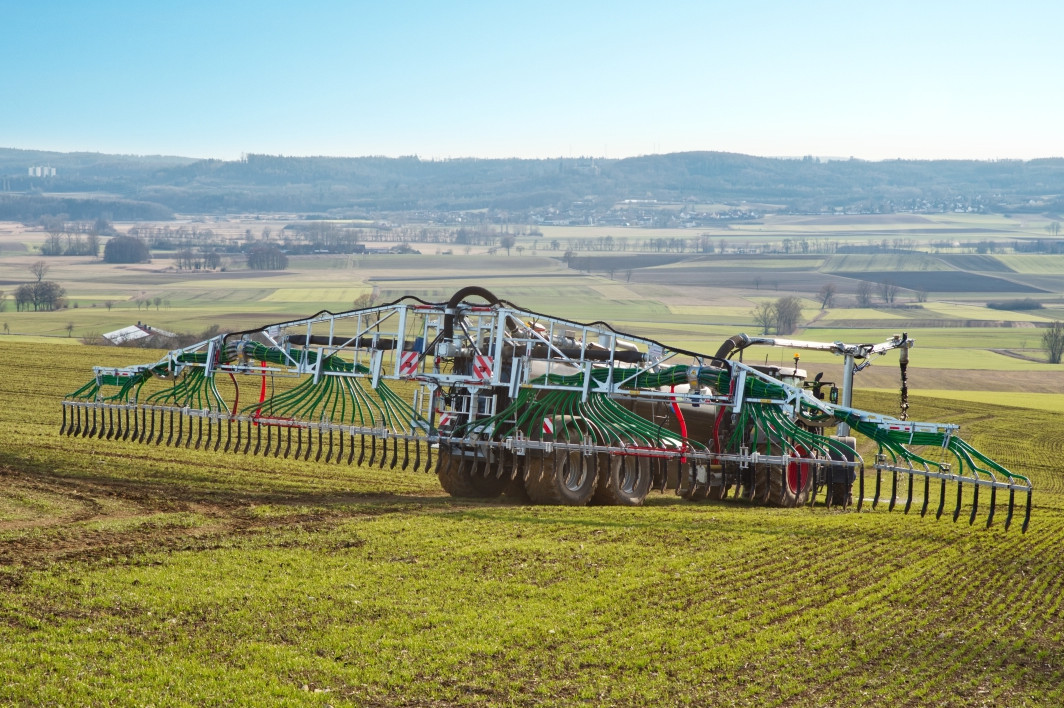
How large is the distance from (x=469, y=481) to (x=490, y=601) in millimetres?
8253

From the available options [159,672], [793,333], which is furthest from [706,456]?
[793,333]

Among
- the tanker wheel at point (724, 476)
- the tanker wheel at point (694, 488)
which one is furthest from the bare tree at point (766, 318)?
the tanker wheel at point (724, 476)

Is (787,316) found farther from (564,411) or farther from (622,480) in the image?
(564,411)

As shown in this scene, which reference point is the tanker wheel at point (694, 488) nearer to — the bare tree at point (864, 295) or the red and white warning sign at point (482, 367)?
the red and white warning sign at point (482, 367)

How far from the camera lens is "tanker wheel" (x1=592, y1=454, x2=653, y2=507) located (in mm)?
19406

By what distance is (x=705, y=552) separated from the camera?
590 inches

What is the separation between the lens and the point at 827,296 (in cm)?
12231

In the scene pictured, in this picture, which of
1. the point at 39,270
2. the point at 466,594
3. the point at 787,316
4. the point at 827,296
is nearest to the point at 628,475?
the point at 466,594

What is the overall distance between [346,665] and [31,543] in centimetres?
557

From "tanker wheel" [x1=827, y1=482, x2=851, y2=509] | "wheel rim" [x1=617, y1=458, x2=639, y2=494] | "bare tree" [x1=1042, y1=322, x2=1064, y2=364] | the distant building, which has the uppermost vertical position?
"wheel rim" [x1=617, y1=458, x2=639, y2=494]

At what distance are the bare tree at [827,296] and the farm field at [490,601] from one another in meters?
104

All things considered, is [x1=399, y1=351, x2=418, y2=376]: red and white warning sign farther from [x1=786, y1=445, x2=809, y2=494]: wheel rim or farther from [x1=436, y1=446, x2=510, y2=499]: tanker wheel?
[x1=786, y1=445, x2=809, y2=494]: wheel rim

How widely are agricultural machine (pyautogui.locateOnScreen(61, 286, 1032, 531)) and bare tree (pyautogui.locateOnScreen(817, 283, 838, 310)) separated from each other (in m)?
99.7

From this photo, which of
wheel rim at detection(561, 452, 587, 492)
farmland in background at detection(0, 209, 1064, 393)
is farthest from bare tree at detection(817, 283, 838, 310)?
wheel rim at detection(561, 452, 587, 492)
